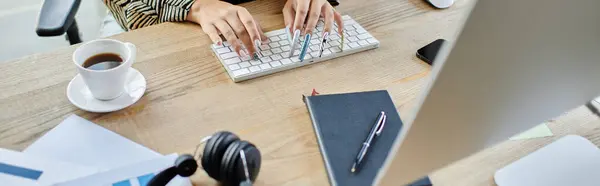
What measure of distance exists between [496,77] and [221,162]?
0.35 meters

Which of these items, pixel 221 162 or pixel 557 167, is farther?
pixel 557 167

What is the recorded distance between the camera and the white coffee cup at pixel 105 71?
0.75 m

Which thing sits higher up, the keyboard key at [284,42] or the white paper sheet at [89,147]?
the keyboard key at [284,42]

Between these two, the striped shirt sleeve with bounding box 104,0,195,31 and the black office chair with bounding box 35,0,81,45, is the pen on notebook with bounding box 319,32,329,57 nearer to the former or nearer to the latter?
the striped shirt sleeve with bounding box 104,0,195,31

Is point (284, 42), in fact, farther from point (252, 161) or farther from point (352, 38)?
point (252, 161)

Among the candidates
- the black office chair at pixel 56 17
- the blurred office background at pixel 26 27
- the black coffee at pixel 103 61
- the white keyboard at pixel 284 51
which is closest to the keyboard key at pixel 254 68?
the white keyboard at pixel 284 51

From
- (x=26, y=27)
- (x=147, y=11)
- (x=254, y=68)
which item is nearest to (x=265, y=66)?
(x=254, y=68)

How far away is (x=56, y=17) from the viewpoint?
0.92 m

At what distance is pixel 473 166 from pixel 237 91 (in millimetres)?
375

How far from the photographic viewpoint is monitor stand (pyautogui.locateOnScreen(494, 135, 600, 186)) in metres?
0.71

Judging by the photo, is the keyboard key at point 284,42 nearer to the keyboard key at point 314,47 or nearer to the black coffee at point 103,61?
the keyboard key at point 314,47

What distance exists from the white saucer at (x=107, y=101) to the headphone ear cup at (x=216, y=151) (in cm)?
22

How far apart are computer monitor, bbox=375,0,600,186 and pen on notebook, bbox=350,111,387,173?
0.20m

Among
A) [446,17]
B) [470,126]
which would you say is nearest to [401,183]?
[470,126]
